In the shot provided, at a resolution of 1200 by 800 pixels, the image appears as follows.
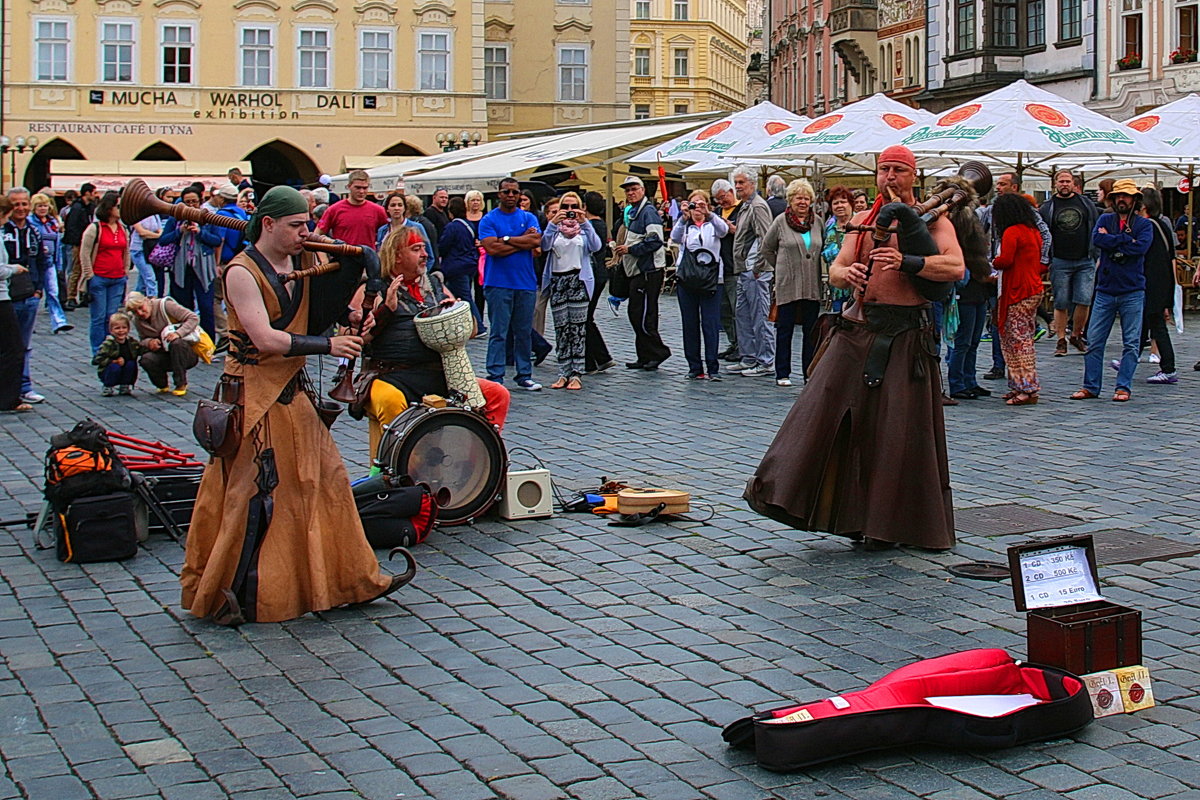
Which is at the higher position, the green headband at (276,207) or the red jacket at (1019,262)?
the red jacket at (1019,262)

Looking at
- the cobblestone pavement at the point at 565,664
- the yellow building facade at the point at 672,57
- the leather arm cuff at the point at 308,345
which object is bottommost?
the cobblestone pavement at the point at 565,664

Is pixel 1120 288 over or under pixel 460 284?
under

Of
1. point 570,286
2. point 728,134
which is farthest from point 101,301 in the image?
point 728,134

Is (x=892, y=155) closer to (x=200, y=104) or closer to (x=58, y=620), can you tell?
(x=58, y=620)

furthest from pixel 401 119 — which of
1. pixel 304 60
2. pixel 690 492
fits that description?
pixel 690 492

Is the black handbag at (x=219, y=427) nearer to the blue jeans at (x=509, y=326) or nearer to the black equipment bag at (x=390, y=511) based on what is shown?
the black equipment bag at (x=390, y=511)

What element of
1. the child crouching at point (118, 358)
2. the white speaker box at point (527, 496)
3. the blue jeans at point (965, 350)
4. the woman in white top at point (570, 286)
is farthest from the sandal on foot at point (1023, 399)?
the child crouching at point (118, 358)

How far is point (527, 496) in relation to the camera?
826 cm

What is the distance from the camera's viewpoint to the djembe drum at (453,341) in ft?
27.4

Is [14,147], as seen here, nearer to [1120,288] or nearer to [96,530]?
[1120,288]

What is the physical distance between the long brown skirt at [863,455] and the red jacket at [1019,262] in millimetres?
5956

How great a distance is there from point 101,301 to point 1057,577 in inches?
507

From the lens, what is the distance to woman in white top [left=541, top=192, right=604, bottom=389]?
14.0m

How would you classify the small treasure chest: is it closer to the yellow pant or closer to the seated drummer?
the seated drummer
